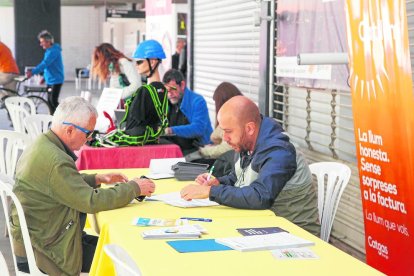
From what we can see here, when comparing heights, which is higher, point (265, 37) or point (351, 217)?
point (265, 37)

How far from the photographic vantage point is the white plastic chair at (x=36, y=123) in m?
7.21

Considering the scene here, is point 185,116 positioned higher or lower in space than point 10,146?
higher

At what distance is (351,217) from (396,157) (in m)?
1.79

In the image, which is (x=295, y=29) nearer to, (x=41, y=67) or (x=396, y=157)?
(x=396, y=157)

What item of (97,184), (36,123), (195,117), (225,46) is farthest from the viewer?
(225,46)

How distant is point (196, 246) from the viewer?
2.82m

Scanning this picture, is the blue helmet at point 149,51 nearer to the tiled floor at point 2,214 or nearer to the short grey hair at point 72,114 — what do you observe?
the tiled floor at point 2,214

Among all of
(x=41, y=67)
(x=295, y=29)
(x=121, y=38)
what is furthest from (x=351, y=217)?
(x=121, y=38)

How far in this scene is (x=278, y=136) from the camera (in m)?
3.71

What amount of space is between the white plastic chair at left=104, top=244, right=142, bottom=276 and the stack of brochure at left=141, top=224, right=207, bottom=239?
2.13ft

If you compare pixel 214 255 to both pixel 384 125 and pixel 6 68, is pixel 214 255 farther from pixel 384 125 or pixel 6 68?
pixel 6 68

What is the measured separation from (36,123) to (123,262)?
18.3 feet

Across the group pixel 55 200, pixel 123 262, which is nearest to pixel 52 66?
pixel 55 200

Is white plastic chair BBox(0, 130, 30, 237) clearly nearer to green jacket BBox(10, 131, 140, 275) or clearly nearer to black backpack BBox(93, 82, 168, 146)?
black backpack BBox(93, 82, 168, 146)
